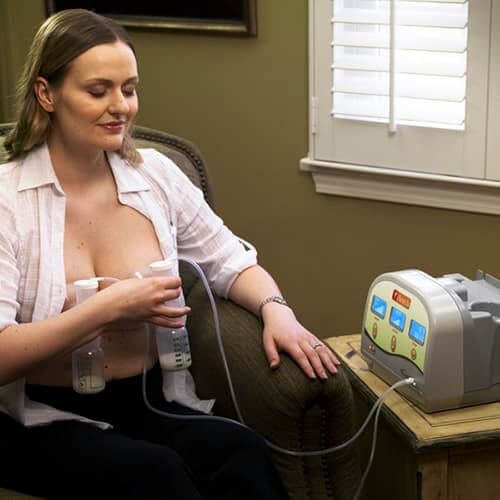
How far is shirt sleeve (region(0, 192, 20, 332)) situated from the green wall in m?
1.20

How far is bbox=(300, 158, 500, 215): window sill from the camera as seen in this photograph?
7.84ft

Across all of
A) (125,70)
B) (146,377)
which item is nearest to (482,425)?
(146,377)

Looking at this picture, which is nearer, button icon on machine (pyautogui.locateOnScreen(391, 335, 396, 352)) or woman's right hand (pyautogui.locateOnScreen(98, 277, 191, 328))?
woman's right hand (pyautogui.locateOnScreen(98, 277, 191, 328))

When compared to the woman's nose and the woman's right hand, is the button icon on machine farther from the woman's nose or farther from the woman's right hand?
the woman's nose

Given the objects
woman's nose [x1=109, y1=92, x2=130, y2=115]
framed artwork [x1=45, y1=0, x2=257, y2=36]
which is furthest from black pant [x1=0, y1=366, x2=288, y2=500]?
framed artwork [x1=45, y1=0, x2=257, y2=36]

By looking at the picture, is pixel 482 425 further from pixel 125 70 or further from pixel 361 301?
pixel 361 301

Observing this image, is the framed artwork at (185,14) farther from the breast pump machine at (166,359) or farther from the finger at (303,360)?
the finger at (303,360)

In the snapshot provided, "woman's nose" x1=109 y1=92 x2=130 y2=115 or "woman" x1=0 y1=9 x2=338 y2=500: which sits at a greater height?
"woman's nose" x1=109 y1=92 x2=130 y2=115

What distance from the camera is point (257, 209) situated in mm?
2846

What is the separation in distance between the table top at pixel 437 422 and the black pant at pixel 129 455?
0.79ft

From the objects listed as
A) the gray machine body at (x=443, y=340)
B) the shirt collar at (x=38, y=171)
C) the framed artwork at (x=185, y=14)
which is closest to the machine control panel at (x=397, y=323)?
the gray machine body at (x=443, y=340)

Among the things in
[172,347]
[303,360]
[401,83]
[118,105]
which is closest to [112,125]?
[118,105]

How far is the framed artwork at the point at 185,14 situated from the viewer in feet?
8.82

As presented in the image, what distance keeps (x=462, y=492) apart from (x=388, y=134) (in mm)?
1082
